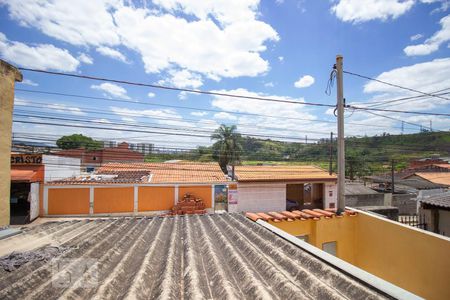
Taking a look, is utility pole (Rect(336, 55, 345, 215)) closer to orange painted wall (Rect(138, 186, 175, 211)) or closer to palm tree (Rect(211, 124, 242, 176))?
orange painted wall (Rect(138, 186, 175, 211))

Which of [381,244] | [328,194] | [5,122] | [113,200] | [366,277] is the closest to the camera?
[366,277]

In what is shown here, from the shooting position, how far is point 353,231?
24.8 feet

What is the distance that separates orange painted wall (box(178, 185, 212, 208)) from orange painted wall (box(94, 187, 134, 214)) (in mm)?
4131

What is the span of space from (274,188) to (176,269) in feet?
64.2

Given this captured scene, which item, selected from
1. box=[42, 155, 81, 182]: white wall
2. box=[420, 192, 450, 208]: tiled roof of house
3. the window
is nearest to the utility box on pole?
the window

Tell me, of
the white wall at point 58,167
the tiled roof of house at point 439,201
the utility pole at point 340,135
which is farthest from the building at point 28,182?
the tiled roof of house at point 439,201

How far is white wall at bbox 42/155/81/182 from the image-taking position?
19.2 meters

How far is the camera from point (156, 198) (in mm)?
20484

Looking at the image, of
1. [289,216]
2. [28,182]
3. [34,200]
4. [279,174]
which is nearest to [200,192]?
[279,174]

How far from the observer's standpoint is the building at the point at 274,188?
21.4m

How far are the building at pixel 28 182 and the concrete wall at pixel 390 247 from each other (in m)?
19.1

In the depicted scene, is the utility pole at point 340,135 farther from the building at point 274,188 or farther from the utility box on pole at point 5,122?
the building at point 274,188

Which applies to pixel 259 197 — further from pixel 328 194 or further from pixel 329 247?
pixel 329 247

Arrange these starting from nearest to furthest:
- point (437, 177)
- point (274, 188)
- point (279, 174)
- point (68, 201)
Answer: point (68, 201), point (274, 188), point (279, 174), point (437, 177)
